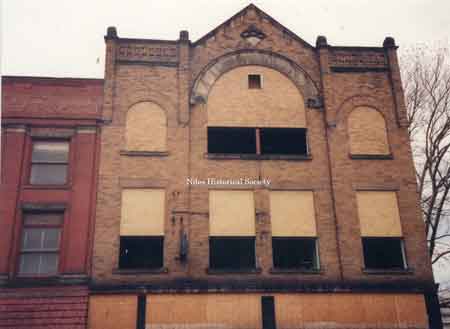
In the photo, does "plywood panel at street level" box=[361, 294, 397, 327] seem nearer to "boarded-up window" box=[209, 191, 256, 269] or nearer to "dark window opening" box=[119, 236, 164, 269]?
"boarded-up window" box=[209, 191, 256, 269]

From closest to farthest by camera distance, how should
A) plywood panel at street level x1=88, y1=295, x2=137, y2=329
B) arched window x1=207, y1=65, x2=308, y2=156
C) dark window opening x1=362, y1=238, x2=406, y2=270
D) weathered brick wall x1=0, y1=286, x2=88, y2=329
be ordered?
weathered brick wall x1=0, y1=286, x2=88, y2=329 < plywood panel at street level x1=88, y1=295, x2=137, y2=329 < dark window opening x1=362, y1=238, x2=406, y2=270 < arched window x1=207, y1=65, x2=308, y2=156

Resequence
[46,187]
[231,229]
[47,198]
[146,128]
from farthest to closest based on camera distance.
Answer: [146,128] → [231,229] → [46,187] → [47,198]

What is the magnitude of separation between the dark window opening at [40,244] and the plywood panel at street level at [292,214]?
7.79 meters

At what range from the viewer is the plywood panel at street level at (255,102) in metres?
17.6

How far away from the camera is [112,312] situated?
14594 millimetres

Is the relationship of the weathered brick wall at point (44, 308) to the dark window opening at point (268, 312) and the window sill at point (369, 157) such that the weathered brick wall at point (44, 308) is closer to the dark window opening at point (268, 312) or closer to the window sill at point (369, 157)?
the dark window opening at point (268, 312)

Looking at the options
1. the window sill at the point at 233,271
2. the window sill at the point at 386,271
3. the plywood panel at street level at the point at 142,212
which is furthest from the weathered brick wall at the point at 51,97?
the window sill at the point at 386,271

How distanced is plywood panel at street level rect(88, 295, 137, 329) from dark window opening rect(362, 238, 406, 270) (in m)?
8.63

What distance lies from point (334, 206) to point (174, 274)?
6462 mm

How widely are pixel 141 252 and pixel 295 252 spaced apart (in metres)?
5.70

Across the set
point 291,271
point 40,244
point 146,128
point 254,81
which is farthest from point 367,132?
point 40,244

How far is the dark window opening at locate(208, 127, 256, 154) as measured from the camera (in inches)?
693

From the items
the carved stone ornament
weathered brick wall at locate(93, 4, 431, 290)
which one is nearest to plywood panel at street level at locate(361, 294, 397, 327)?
weathered brick wall at locate(93, 4, 431, 290)

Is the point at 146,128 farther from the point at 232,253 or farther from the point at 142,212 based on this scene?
the point at 232,253
